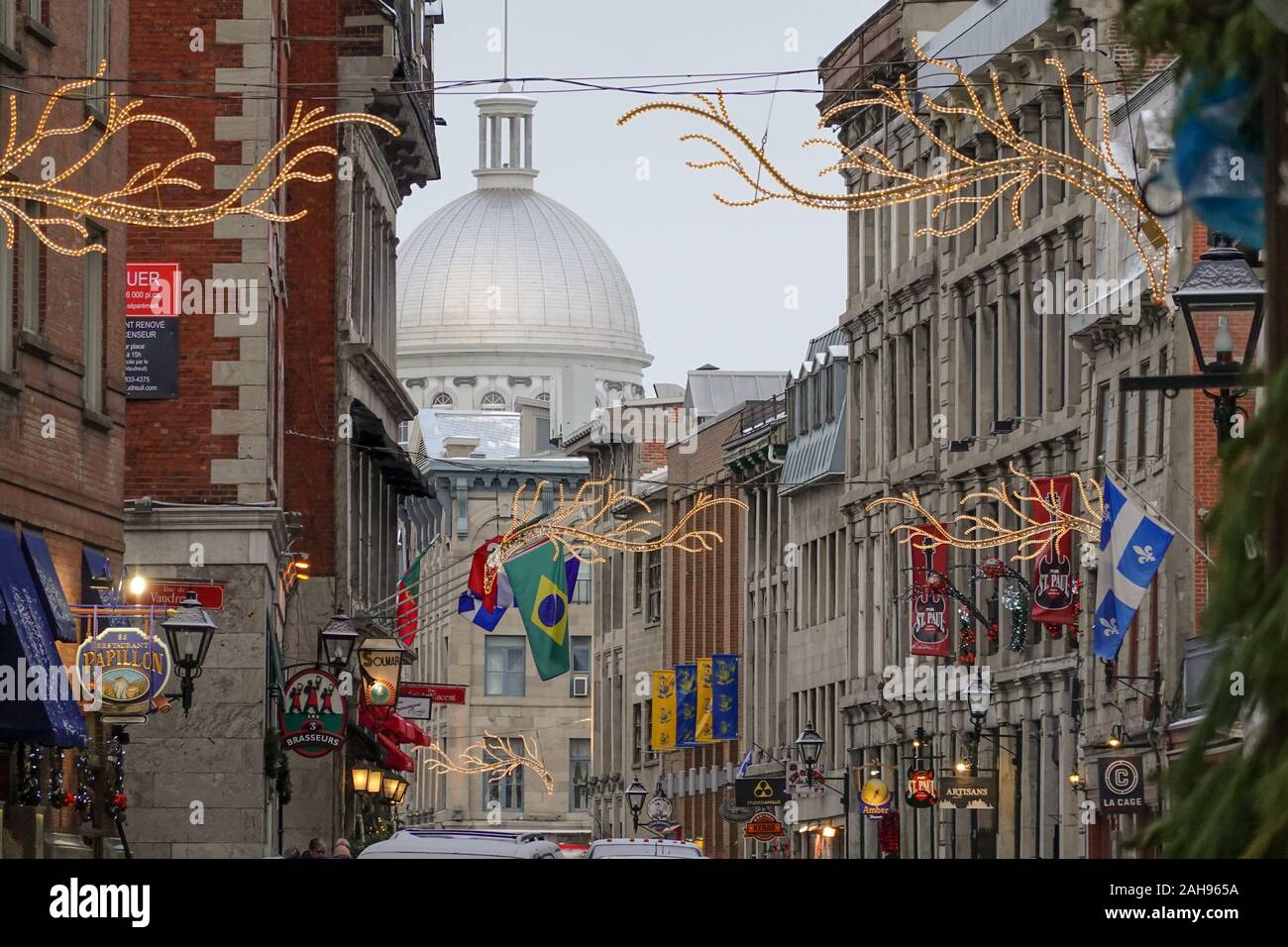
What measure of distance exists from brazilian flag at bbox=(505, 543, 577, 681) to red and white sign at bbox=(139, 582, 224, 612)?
22.1 metres

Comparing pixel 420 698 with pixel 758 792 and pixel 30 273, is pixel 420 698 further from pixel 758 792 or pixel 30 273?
pixel 30 273

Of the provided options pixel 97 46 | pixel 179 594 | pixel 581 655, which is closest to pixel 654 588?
pixel 581 655

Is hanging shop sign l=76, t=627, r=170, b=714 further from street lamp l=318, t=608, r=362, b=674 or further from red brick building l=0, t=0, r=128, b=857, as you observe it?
street lamp l=318, t=608, r=362, b=674

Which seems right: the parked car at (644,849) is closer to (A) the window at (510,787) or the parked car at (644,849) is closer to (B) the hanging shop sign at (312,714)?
(B) the hanging shop sign at (312,714)

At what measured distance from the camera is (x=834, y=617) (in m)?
71.1

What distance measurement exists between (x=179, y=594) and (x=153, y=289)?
190 inches

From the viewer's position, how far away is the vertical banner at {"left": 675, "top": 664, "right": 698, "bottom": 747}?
85637 millimetres

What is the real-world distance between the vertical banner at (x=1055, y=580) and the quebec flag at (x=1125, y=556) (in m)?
11.3

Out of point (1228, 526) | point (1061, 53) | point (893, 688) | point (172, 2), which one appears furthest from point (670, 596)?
point (1228, 526)
